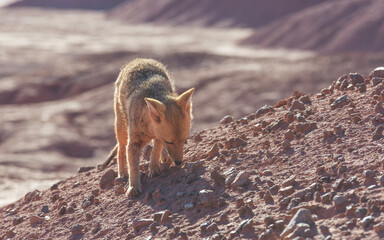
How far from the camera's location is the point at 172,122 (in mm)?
7523

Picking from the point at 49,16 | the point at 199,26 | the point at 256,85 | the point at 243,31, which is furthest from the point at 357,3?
the point at 49,16

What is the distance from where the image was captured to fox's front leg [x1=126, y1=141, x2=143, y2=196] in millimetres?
7891

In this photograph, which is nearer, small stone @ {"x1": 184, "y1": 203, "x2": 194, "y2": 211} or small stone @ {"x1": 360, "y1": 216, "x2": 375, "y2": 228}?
small stone @ {"x1": 360, "y1": 216, "x2": 375, "y2": 228}

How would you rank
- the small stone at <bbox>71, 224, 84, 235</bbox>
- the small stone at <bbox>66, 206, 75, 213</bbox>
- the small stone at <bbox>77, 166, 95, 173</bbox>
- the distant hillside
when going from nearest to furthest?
the small stone at <bbox>71, 224, 84, 235</bbox> → the small stone at <bbox>66, 206, 75, 213</bbox> → the small stone at <bbox>77, 166, 95, 173</bbox> → the distant hillside

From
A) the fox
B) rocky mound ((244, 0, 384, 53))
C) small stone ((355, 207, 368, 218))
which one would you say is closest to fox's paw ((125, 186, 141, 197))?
the fox

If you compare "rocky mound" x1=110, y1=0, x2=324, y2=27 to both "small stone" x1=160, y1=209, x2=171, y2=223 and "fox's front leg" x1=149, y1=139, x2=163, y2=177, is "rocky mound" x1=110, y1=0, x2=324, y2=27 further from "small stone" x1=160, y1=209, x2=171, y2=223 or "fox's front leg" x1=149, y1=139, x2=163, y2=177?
"small stone" x1=160, y1=209, x2=171, y2=223

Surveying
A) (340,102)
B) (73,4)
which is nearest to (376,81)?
(340,102)

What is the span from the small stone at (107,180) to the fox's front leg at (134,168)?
781 mm

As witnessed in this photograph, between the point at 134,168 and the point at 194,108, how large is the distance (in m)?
28.6

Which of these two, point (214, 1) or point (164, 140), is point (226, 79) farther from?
point (214, 1)

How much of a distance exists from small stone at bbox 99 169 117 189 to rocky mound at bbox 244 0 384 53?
50.8 metres

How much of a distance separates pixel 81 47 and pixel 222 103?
35162 mm

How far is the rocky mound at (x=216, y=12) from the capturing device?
88.7 metres

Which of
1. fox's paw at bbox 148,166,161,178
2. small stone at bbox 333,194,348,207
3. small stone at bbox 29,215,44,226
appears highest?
small stone at bbox 333,194,348,207
